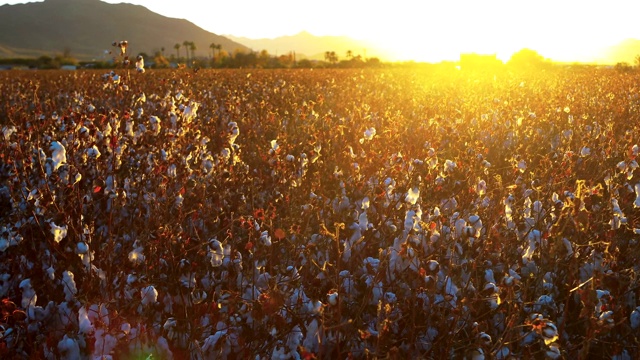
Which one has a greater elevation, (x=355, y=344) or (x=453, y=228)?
(x=453, y=228)

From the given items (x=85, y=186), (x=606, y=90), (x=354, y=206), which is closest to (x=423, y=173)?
(x=354, y=206)

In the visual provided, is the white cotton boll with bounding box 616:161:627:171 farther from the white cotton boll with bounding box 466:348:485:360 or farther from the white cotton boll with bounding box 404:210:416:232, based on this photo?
the white cotton boll with bounding box 466:348:485:360

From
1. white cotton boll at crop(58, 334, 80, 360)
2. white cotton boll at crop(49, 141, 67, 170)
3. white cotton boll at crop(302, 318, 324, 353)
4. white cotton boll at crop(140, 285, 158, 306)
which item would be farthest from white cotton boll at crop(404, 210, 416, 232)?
white cotton boll at crop(49, 141, 67, 170)

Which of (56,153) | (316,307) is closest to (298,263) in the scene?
(316,307)

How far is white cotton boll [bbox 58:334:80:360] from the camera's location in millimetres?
2256

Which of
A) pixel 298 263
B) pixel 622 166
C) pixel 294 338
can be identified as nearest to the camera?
pixel 294 338

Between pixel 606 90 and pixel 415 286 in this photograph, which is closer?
pixel 415 286

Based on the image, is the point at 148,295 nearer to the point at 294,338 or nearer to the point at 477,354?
the point at 294,338

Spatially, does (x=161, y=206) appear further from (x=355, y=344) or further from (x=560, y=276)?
(x=560, y=276)

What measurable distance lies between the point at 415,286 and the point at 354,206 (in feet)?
5.69

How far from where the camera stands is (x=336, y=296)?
2.24m

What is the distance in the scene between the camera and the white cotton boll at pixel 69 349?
226 centimetres

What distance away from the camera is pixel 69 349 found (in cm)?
226

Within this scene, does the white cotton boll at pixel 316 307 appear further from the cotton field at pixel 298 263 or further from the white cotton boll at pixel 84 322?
the white cotton boll at pixel 84 322
